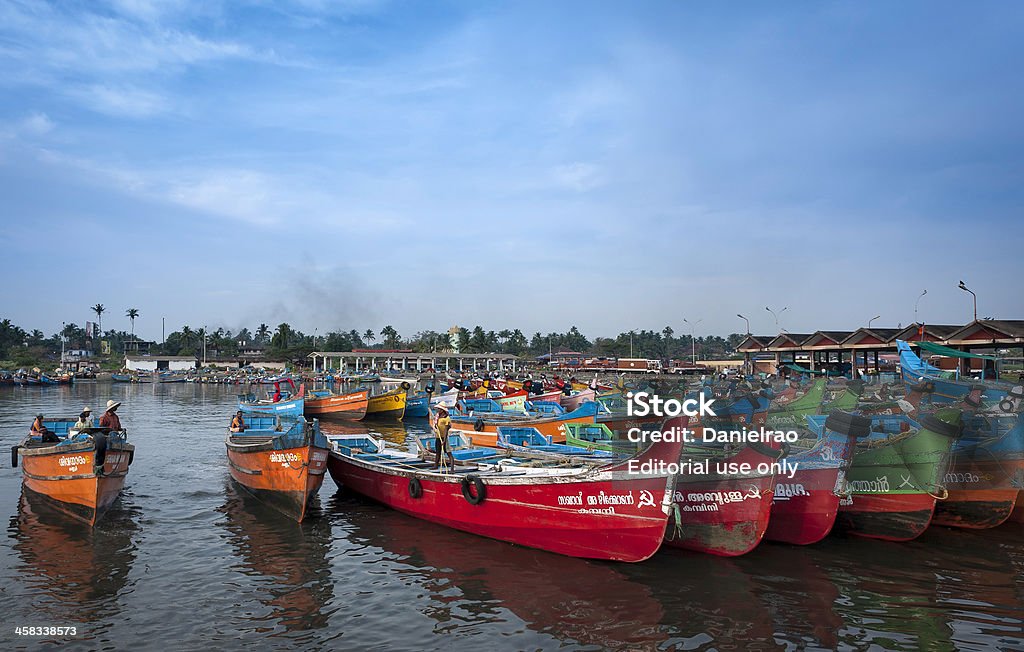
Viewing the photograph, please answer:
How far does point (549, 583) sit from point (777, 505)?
211 inches

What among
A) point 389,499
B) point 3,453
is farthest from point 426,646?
point 3,453

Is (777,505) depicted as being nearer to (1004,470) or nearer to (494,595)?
(1004,470)

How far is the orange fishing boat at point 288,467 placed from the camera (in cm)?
1523

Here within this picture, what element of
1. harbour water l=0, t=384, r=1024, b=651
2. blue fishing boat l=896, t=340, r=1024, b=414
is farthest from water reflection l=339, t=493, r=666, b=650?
blue fishing boat l=896, t=340, r=1024, b=414

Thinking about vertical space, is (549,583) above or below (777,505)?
below

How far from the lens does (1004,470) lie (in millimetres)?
14242

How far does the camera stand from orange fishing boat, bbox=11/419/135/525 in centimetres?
1435

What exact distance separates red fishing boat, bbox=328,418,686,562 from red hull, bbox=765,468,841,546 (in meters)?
3.49

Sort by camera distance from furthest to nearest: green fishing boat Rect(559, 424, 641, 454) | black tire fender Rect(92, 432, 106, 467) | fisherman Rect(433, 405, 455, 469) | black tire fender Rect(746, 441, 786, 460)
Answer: green fishing boat Rect(559, 424, 641, 454) < fisherman Rect(433, 405, 455, 469) < black tire fender Rect(92, 432, 106, 467) < black tire fender Rect(746, 441, 786, 460)

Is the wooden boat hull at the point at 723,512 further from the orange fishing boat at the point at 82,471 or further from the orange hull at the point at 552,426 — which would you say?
the orange fishing boat at the point at 82,471

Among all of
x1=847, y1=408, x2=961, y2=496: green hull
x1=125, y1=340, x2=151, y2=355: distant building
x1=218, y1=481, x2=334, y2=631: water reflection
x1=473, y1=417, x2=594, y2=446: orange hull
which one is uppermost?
x1=125, y1=340, x2=151, y2=355: distant building

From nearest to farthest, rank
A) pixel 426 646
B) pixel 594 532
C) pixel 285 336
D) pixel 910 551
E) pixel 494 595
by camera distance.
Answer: pixel 426 646
pixel 494 595
pixel 594 532
pixel 910 551
pixel 285 336

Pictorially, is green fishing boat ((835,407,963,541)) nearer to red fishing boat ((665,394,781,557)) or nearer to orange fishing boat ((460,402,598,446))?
red fishing boat ((665,394,781,557))

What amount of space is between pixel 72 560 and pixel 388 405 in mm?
28124
